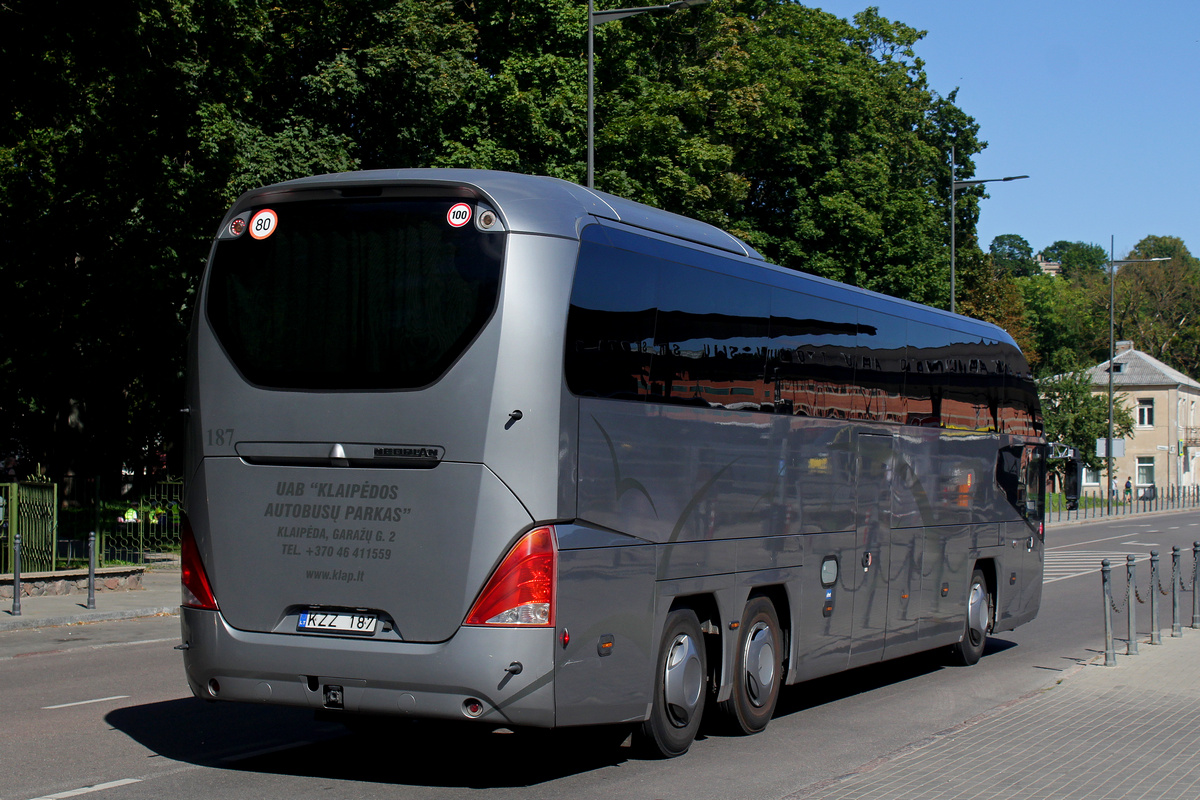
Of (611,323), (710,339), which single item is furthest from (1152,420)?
(611,323)

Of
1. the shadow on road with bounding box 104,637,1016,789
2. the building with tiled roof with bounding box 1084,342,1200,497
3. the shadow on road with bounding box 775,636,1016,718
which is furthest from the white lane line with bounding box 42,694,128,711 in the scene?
the building with tiled roof with bounding box 1084,342,1200,497

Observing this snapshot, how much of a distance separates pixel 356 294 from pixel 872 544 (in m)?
6.15

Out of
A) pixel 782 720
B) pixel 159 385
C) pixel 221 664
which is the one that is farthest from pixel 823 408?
pixel 159 385

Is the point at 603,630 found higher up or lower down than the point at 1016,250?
lower down

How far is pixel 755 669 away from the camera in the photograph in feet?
32.3

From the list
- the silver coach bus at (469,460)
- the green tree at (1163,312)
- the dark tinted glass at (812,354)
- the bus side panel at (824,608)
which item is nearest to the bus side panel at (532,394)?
the silver coach bus at (469,460)

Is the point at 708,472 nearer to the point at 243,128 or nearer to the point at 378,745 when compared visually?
the point at 378,745

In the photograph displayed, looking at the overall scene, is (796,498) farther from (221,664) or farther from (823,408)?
(221,664)

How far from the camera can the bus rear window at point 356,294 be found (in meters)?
7.43

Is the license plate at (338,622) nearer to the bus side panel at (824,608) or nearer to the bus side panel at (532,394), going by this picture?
the bus side panel at (532,394)

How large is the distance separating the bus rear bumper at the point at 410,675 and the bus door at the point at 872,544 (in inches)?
201

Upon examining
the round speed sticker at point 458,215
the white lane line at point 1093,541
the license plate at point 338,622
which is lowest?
the white lane line at point 1093,541

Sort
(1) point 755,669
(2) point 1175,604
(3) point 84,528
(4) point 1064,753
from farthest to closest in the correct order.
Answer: (3) point 84,528 → (2) point 1175,604 → (1) point 755,669 → (4) point 1064,753

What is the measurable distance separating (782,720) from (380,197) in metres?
5.58
